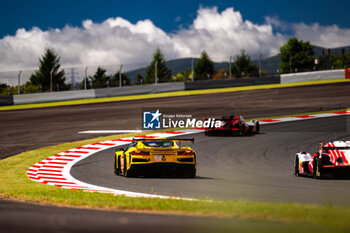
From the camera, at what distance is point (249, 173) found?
13.1m

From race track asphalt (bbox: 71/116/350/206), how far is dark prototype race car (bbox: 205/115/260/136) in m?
0.32

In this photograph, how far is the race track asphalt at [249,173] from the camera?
9.89m

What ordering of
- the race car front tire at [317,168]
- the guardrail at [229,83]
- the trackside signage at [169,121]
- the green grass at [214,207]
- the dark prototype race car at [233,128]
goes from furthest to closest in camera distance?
the guardrail at [229,83] → the trackside signage at [169,121] → the dark prototype race car at [233,128] → the race car front tire at [317,168] → the green grass at [214,207]

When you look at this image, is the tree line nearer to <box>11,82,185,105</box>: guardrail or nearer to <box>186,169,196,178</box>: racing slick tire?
<box>11,82,185,105</box>: guardrail

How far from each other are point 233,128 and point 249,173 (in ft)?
26.7

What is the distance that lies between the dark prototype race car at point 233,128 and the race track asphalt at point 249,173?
319 mm

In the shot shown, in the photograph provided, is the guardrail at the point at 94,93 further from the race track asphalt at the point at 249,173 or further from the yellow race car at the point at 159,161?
the yellow race car at the point at 159,161

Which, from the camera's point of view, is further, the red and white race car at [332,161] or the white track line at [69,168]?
the red and white race car at [332,161]

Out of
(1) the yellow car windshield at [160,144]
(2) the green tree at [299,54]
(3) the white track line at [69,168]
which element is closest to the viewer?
(3) the white track line at [69,168]

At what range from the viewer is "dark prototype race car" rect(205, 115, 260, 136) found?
835 inches

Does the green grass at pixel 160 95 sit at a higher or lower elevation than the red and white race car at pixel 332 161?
higher

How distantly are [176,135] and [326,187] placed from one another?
12.5m

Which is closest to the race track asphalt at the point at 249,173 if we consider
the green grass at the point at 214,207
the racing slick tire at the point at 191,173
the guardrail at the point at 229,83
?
the racing slick tire at the point at 191,173

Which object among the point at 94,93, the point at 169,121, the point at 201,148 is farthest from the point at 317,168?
the point at 94,93
